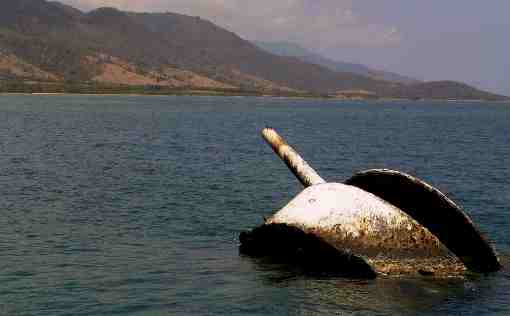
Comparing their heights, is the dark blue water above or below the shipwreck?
below

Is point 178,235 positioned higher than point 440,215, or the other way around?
point 440,215

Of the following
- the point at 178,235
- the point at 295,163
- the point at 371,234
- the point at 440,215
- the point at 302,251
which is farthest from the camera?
the point at 178,235

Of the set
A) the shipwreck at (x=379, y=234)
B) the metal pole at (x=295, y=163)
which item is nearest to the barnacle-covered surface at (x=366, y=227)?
the shipwreck at (x=379, y=234)

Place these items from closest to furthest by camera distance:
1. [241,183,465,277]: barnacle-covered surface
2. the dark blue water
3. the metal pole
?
the dark blue water < [241,183,465,277]: barnacle-covered surface < the metal pole

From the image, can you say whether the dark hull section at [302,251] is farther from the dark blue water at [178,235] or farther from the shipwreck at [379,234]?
the dark blue water at [178,235]

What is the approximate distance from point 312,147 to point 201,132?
23.4 m

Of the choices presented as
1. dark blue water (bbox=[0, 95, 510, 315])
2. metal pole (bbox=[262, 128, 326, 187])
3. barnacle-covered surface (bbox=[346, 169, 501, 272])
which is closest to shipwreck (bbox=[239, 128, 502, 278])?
barnacle-covered surface (bbox=[346, 169, 501, 272])

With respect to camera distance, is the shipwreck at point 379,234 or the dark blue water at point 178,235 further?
the shipwreck at point 379,234

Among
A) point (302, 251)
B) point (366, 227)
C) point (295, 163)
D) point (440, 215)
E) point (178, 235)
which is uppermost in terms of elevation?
point (295, 163)

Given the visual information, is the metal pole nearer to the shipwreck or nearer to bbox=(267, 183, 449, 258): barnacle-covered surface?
the shipwreck

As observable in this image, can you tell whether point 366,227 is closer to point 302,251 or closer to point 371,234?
point 371,234

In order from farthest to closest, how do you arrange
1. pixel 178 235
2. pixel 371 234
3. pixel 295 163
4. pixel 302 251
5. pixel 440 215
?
pixel 178 235 < pixel 295 163 < pixel 440 215 < pixel 302 251 < pixel 371 234

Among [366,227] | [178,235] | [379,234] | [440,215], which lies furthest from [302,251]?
[178,235]

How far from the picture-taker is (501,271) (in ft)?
67.7
